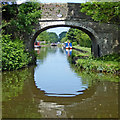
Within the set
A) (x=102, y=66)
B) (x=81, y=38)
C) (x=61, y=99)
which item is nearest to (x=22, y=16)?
(x=102, y=66)

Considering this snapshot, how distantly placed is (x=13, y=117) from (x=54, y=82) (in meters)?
4.92

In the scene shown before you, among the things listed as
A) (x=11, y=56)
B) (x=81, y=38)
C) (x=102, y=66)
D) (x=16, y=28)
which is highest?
(x=81, y=38)

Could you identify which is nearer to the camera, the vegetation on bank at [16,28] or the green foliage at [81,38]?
the vegetation on bank at [16,28]

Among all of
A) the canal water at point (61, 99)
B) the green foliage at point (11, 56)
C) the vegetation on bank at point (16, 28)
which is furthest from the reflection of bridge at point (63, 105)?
the vegetation on bank at point (16, 28)

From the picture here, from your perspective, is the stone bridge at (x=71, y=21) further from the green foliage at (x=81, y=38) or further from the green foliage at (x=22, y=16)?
the green foliage at (x=81, y=38)

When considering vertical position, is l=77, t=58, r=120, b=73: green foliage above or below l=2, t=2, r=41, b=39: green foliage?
below

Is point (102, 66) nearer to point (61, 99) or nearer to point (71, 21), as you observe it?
point (71, 21)

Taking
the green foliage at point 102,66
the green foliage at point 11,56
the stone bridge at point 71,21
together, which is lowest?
the green foliage at point 102,66

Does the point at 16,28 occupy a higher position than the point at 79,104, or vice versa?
the point at 16,28

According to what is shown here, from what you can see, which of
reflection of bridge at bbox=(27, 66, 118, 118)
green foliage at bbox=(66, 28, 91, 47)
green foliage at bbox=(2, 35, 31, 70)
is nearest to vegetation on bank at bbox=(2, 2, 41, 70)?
green foliage at bbox=(2, 35, 31, 70)

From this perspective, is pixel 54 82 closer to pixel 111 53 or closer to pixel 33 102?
pixel 33 102

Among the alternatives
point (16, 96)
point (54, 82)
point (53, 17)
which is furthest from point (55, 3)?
point (16, 96)

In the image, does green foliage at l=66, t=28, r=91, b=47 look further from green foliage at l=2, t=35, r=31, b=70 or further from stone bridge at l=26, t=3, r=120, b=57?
green foliage at l=2, t=35, r=31, b=70

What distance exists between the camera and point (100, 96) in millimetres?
7750
